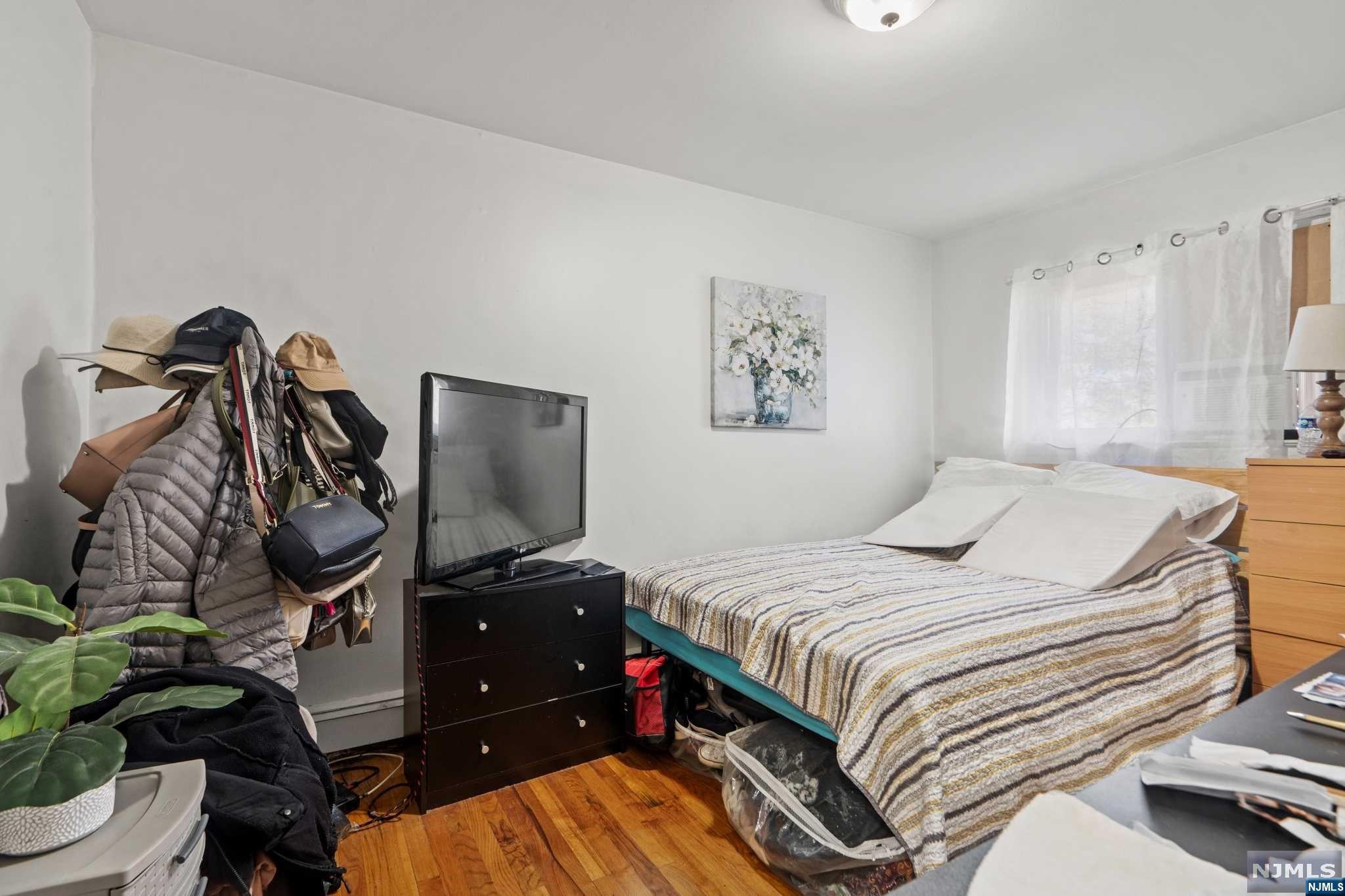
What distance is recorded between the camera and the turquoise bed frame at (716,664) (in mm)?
1849

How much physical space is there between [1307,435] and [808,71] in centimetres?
229

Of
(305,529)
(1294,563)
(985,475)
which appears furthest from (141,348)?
(1294,563)

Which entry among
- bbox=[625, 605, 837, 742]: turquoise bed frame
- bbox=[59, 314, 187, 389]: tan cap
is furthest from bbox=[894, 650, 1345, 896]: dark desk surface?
bbox=[59, 314, 187, 389]: tan cap

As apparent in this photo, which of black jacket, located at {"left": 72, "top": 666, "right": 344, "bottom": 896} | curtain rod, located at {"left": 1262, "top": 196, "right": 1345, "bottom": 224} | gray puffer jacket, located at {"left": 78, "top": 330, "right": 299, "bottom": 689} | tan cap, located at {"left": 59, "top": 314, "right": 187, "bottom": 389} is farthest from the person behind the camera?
curtain rod, located at {"left": 1262, "top": 196, "right": 1345, "bottom": 224}

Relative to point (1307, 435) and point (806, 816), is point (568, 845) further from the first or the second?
point (1307, 435)

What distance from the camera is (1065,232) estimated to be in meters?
3.41

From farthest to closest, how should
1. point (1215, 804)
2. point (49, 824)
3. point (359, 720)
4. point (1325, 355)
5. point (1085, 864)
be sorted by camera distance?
point (359, 720), point (1325, 355), point (49, 824), point (1215, 804), point (1085, 864)

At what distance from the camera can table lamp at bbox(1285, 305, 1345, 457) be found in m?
2.13

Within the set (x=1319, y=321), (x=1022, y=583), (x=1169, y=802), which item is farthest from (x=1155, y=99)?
(x=1169, y=802)

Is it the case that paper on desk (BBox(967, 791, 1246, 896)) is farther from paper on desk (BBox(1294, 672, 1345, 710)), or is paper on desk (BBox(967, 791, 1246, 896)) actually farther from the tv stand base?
the tv stand base

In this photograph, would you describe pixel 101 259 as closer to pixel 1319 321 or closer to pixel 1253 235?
pixel 1319 321

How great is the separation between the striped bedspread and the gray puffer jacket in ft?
4.38

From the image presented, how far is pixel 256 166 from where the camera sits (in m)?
2.25

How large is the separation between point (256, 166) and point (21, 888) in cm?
228
